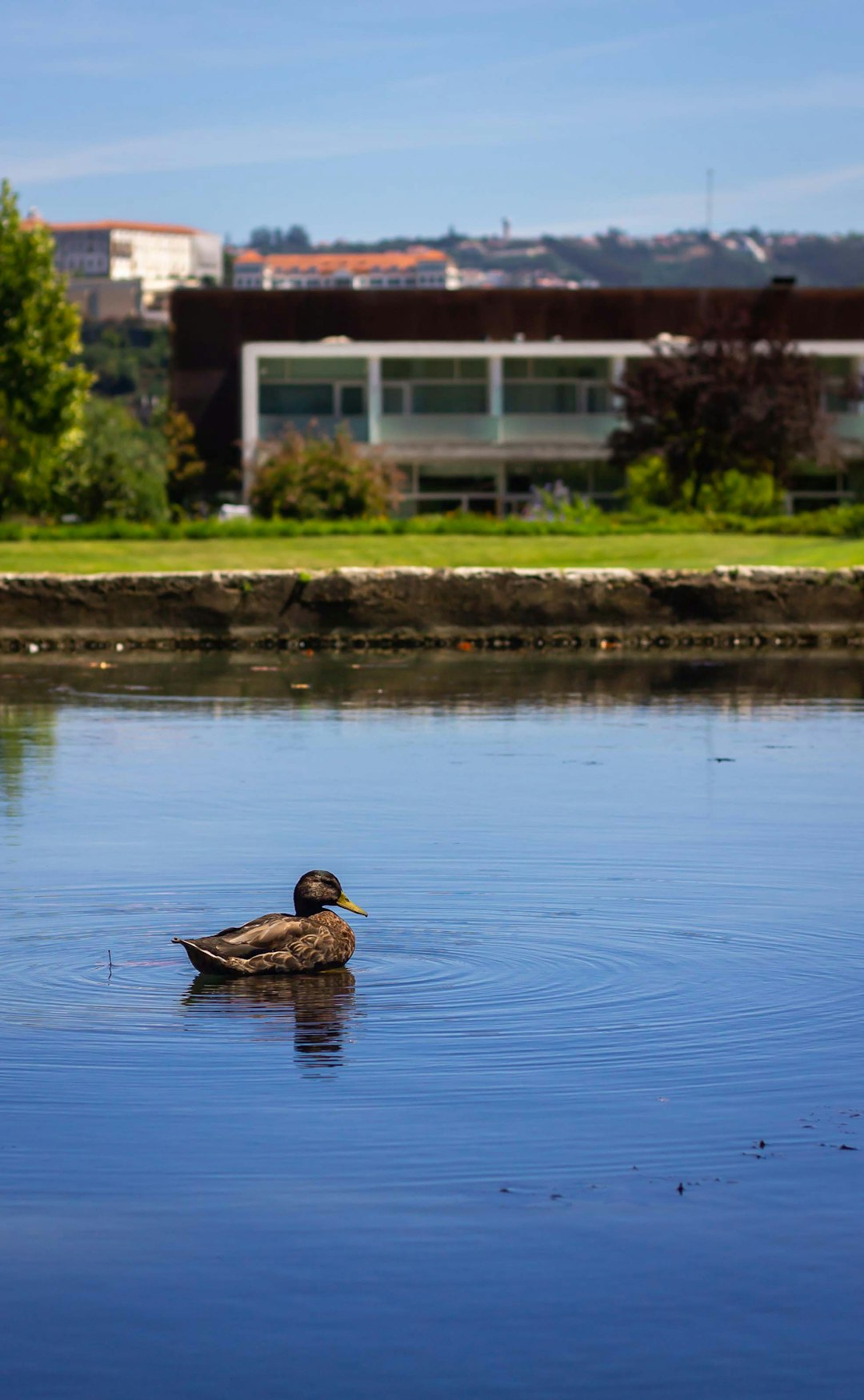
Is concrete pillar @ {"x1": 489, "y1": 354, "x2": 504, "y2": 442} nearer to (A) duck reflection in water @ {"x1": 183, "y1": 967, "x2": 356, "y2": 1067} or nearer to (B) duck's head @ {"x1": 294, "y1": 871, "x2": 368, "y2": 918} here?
(B) duck's head @ {"x1": 294, "y1": 871, "x2": 368, "y2": 918}

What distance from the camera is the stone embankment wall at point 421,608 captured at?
27.3 meters

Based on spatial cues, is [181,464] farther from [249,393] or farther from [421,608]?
[421,608]

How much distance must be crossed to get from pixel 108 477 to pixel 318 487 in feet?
86.6

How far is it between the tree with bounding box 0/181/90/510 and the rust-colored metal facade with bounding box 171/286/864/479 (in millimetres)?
19830

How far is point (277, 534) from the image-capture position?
119 feet

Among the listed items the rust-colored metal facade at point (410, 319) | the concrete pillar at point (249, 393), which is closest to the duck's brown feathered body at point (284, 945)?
the concrete pillar at point (249, 393)

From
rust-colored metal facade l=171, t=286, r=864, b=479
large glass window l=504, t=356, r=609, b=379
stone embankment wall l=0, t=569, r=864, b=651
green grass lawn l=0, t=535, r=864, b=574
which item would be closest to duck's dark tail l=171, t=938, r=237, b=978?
stone embankment wall l=0, t=569, r=864, b=651

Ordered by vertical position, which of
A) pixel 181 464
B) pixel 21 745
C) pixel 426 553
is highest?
pixel 181 464

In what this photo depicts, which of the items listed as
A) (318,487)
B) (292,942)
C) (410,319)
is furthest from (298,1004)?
(410,319)

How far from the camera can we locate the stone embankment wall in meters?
27.3

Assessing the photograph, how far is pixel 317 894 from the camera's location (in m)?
9.06

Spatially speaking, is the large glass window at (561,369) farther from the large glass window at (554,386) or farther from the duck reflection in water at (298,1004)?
the duck reflection in water at (298,1004)

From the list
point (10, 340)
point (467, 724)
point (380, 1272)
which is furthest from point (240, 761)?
point (10, 340)

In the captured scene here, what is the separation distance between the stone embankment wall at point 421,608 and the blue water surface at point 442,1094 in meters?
12.4
